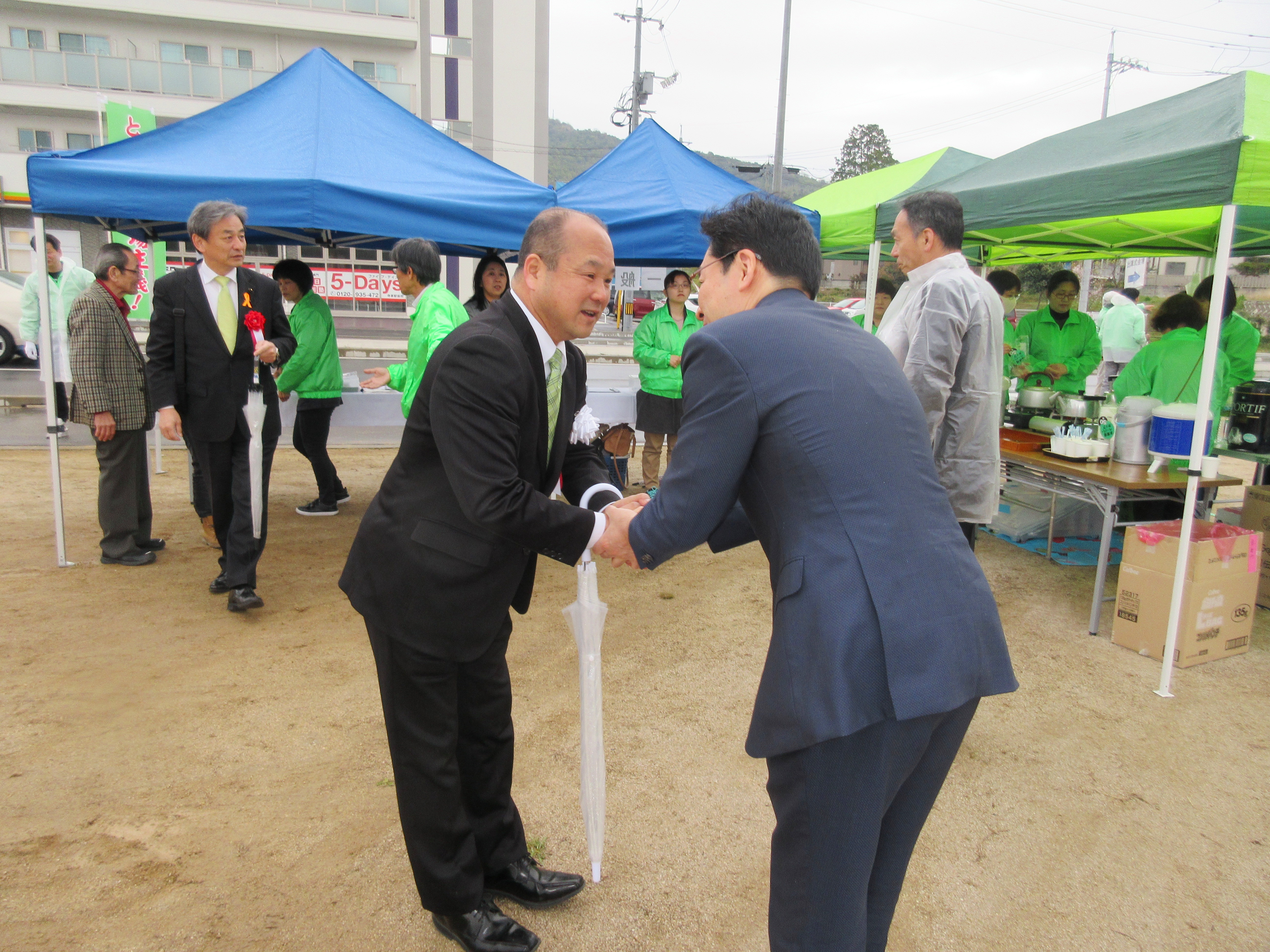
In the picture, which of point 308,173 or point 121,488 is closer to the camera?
point 308,173

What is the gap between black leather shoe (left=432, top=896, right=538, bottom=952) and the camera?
2.05 m

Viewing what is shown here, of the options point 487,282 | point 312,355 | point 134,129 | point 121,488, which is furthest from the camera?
point 134,129

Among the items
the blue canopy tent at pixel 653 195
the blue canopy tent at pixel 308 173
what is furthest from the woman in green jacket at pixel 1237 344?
the blue canopy tent at pixel 308 173

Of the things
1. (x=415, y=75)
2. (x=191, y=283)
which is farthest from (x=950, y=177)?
(x=415, y=75)

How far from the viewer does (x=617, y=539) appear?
185cm

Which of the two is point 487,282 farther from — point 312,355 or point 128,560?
point 128,560

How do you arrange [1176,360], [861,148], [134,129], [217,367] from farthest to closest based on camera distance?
[861,148] < [134,129] < [1176,360] < [217,367]

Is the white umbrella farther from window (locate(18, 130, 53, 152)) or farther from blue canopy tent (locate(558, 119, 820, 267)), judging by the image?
window (locate(18, 130, 53, 152))

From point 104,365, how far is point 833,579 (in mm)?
5112

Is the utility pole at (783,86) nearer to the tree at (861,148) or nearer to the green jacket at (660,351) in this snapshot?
the green jacket at (660,351)

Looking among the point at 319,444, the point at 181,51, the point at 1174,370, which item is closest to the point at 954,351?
the point at 1174,370

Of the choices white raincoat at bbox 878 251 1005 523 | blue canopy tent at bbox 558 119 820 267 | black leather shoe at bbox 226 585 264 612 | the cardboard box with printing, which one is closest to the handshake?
white raincoat at bbox 878 251 1005 523

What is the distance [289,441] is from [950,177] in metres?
7.26

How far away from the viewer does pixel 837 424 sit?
4.55 feet
